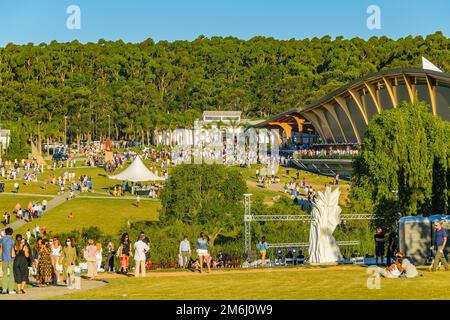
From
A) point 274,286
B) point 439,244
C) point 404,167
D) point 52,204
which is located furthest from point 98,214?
point 274,286

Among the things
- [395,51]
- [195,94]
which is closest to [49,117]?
[195,94]

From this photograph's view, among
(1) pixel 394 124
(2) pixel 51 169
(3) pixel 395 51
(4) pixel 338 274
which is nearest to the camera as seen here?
(4) pixel 338 274

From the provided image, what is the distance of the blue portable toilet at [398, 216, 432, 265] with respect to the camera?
22500 millimetres

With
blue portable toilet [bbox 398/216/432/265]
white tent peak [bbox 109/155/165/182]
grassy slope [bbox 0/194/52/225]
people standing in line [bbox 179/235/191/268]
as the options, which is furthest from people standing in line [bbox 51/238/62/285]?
white tent peak [bbox 109/155/165/182]

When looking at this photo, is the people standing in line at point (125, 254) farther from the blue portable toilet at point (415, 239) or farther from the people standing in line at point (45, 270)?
the blue portable toilet at point (415, 239)

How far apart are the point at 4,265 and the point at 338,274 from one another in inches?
307

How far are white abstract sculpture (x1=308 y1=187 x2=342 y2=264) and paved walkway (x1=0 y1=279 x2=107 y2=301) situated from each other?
7.60 meters

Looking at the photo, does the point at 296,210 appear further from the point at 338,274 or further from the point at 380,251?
the point at 338,274

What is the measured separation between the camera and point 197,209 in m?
45.7

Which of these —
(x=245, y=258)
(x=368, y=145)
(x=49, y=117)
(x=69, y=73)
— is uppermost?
(x=69, y=73)

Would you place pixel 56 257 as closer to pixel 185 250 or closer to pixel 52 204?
pixel 185 250

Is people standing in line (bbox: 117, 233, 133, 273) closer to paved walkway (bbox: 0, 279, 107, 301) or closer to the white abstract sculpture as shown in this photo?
paved walkway (bbox: 0, 279, 107, 301)

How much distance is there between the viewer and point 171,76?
146 meters

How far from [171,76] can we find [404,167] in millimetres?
113537
